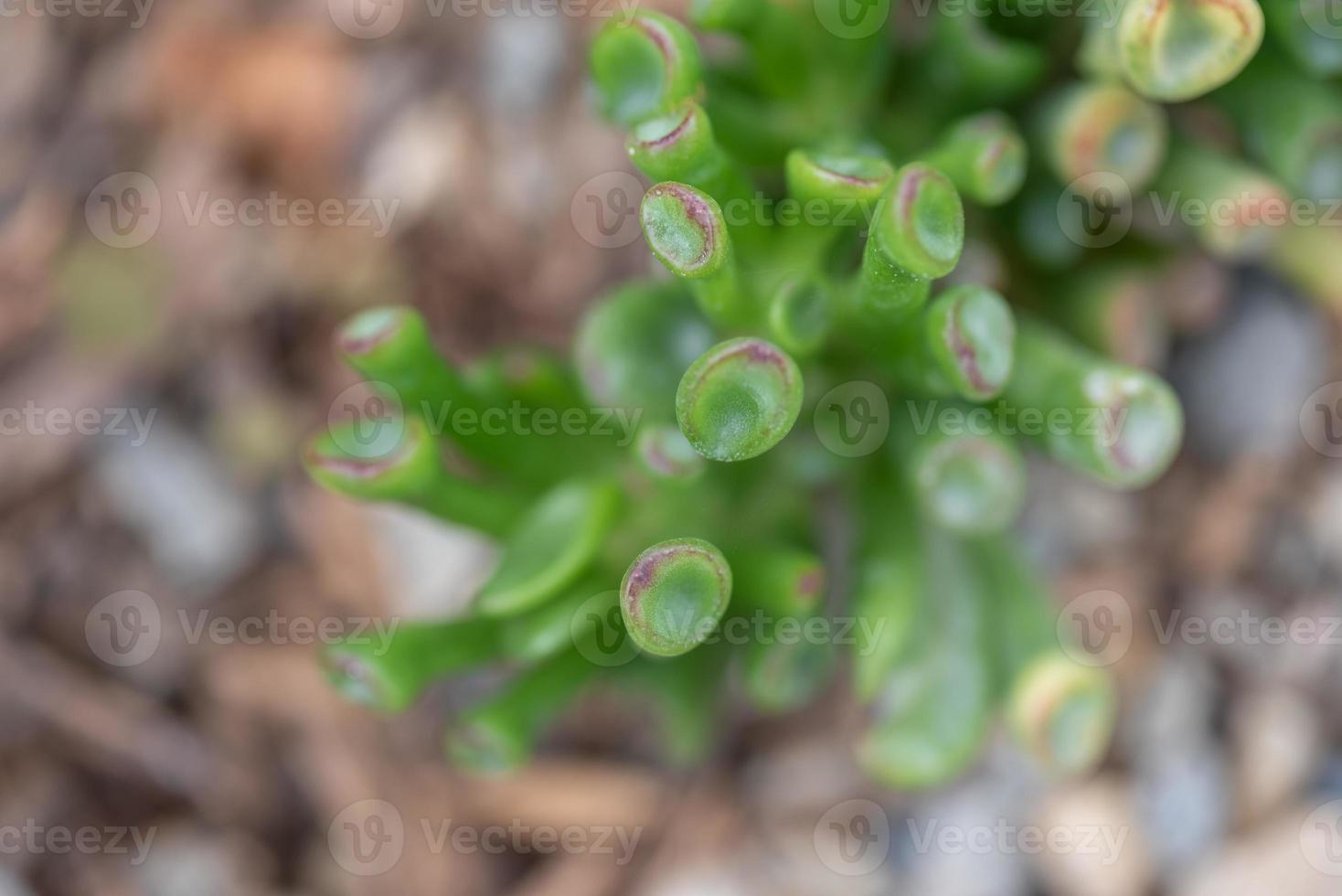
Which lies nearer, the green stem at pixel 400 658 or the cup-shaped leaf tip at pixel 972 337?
the cup-shaped leaf tip at pixel 972 337

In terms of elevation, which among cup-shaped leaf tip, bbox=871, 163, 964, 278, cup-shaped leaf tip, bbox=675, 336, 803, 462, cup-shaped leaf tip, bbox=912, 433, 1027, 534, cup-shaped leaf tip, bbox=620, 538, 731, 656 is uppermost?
cup-shaped leaf tip, bbox=871, 163, 964, 278

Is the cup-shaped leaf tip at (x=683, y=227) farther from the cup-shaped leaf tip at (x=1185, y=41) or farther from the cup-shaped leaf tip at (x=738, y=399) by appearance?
the cup-shaped leaf tip at (x=1185, y=41)

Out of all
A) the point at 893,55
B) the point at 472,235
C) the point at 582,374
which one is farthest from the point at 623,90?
the point at 472,235

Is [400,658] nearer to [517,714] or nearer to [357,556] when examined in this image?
[517,714]

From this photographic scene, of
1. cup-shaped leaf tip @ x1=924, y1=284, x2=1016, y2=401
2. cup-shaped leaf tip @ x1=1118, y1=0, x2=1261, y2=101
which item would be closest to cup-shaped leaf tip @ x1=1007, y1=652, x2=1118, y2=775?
cup-shaped leaf tip @ x1=924, y1=284, x2=1016, y2=401

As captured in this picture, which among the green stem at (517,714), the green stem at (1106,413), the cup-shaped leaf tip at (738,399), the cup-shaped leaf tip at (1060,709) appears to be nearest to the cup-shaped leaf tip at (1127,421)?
the green stem at (1106,413)

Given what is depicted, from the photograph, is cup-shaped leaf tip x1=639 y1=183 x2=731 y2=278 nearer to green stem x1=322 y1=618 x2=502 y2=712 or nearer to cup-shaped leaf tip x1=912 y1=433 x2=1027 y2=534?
cup-shaped leaf tip x1=912 y1=433 x2=1027 y2=534

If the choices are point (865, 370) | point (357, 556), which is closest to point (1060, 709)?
point (865, 370)
